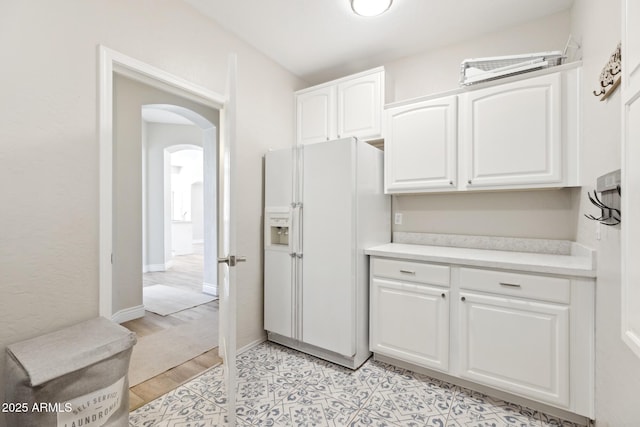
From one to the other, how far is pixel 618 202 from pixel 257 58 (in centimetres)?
263

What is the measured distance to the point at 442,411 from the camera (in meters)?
1.73

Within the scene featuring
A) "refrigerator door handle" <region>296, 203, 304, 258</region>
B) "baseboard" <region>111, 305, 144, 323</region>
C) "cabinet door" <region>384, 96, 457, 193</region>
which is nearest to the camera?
"cabinet door" <region>384, 96, 457, 193</region>

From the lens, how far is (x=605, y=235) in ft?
4.55

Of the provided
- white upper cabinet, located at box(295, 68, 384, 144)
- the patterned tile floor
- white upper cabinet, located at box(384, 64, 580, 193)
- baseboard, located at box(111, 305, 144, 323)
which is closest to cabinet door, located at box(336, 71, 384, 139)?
white upper cabinet, located at box(295, 68, 384, 144)

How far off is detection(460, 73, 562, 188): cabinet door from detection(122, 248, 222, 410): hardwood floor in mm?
2489

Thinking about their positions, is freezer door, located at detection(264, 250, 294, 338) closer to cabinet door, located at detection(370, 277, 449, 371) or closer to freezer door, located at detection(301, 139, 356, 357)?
freezer door, located at detection(301, 139, 356, 357)

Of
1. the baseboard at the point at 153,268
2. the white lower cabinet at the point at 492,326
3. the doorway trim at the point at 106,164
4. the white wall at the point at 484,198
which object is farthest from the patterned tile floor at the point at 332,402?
the baseboard at the point at 153,268

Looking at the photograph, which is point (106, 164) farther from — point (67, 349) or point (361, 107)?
point (361, 107)

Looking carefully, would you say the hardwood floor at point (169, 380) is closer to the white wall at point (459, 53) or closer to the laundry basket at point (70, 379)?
the laundry basket at point (70, 379)

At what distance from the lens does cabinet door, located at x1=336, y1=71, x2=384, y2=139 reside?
2527mm

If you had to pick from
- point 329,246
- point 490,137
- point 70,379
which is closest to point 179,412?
point 70,379

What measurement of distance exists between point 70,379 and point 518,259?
236 cm

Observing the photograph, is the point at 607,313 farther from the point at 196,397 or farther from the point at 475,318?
the point at 196,397

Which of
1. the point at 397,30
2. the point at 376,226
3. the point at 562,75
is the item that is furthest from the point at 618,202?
the point at 397,30
